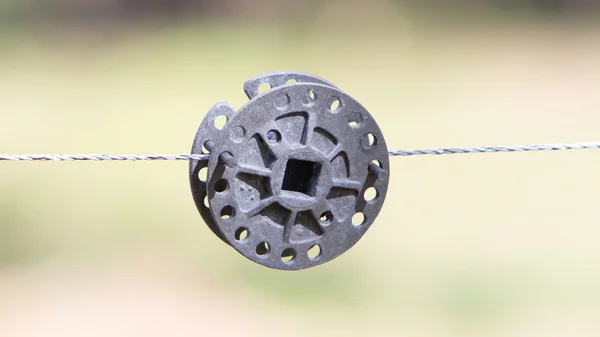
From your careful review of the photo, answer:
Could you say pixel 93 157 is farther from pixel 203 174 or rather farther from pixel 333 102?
pixel 333 102

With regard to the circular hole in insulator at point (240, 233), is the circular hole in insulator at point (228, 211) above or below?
above

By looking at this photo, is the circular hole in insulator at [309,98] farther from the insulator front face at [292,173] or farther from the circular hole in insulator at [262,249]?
the circular hole in insulator at [262,249]

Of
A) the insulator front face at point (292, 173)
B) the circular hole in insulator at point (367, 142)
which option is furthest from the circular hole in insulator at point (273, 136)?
the circular hole in insulator at point (367, 142)

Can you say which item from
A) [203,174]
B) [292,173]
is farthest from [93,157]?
[292,173]

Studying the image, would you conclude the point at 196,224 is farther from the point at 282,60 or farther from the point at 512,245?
the point at 282,60

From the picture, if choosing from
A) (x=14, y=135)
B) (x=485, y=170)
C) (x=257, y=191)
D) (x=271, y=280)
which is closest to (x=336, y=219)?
(x=257, y=191)

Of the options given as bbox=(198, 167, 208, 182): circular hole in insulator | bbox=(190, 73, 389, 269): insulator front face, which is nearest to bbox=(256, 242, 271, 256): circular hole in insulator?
bbox=(190, 73, 389, 269): insulator front face

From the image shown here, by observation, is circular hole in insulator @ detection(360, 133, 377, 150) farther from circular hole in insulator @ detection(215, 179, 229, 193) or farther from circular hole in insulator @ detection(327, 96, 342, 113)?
circular hole in insulator @ detection(215, 179, 229, 193)

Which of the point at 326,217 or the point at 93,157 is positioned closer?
the point at 93,157
